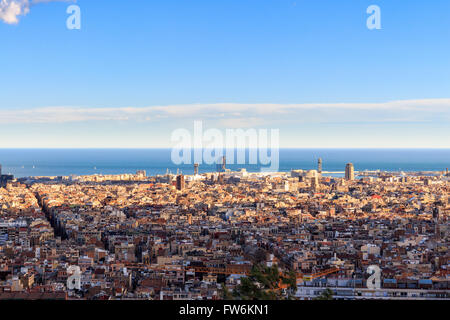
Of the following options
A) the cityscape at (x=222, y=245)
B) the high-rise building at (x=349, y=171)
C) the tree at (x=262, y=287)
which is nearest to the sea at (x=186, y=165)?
the high-rise building at (x=349, y=171)

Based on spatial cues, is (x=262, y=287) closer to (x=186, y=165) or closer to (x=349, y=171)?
(x=349, y=171)

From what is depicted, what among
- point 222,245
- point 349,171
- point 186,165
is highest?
point 186,165

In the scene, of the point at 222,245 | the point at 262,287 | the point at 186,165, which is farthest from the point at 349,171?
the point at 262,287

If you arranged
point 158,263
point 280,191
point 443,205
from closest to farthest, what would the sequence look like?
point 158,263 → point 443,205 → point 280,191

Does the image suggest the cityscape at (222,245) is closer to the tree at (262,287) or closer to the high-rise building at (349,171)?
the tree at (262,287)

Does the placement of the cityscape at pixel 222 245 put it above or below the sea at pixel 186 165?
below

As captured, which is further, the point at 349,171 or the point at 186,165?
the point at 186,165

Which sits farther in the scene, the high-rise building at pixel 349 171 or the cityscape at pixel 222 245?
the high-rise building at pixel 349 171
